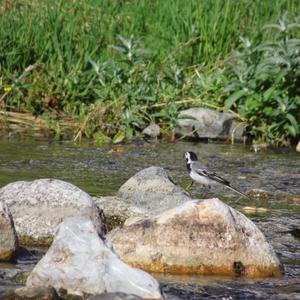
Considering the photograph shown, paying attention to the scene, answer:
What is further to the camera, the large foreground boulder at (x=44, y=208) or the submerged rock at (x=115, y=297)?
the large foreground boulder at (x=44, y=208)

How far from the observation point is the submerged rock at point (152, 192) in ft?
28.1

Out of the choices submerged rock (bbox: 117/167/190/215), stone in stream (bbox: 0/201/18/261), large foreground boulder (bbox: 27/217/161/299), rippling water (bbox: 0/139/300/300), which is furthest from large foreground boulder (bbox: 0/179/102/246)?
large foreground boulder (bbox: 27/217/161/299)

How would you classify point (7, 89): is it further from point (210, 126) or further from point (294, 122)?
point (294, 122)

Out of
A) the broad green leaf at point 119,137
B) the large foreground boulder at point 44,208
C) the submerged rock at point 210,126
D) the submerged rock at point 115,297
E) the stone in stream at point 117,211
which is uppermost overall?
the submerged rock at point 115,297

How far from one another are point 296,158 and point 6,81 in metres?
3.61

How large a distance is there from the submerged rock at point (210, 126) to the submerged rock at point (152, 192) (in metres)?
3.49

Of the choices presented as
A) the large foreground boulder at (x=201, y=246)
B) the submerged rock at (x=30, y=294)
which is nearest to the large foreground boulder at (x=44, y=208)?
the large foreground boulder at (x=201, y=246)

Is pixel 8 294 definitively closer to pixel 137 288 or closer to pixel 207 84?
pixel 137 288

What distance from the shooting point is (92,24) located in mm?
14211

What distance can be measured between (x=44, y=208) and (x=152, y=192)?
1444mm

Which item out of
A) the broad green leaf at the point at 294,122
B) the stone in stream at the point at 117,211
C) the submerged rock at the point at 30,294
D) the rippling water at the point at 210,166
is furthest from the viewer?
the broad green leaf at the point at 294,122

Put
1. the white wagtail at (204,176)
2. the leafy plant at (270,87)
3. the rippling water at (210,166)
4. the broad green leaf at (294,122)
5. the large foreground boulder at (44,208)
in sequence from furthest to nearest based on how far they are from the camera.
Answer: the leafy plant at (270,87) < the broad green leaf at (294,122) < the white wagtail at (204,176) < the large foreground boulder at (44,208) < the rippling water at (210,166)

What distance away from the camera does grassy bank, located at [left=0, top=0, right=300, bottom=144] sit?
12570 millimetres

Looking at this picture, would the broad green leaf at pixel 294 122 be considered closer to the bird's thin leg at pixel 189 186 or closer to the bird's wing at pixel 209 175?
the bird's thin leg at pixel 189 186
